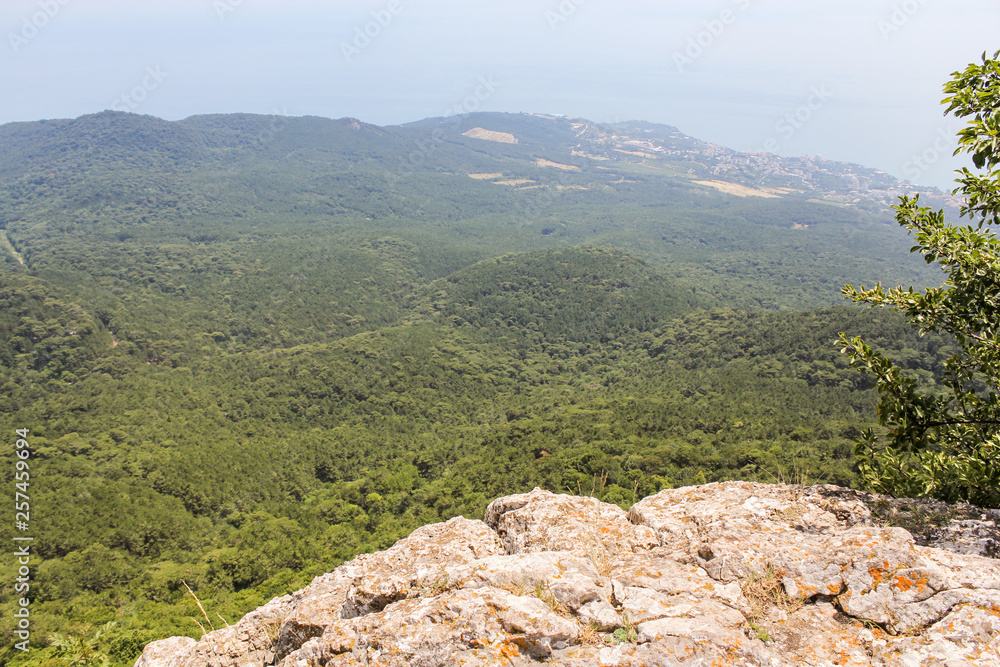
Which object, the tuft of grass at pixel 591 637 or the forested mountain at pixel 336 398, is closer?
the tuft of grass at pixel 591 637

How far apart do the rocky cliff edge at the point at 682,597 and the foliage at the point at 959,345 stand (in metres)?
0.87

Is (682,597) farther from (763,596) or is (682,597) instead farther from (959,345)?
(959,345)

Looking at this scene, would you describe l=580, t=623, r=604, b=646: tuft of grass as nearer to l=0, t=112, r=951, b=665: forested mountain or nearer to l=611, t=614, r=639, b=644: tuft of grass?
l=611, t=614, r=639, b=644: tuft of grass

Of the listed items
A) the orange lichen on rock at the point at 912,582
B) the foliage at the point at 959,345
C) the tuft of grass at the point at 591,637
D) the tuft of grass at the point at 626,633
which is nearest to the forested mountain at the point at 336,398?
the foliage at the point at 959,345

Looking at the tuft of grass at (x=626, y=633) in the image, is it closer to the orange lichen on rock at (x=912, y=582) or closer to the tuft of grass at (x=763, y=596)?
the tuft of grass at (x=763, y=596)

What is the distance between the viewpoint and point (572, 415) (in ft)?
220

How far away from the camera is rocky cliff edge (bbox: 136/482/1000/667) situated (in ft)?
15.9

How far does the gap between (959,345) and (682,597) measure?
16.6 feet

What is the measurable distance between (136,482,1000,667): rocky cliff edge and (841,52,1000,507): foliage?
2.85ft

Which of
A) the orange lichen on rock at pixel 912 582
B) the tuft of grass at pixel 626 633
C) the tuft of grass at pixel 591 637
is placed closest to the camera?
the orange lichen on rock at pixel 912 582

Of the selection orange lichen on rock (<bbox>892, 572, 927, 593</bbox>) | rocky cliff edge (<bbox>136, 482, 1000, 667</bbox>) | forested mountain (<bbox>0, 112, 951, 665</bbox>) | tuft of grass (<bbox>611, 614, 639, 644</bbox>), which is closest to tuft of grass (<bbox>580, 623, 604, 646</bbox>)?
rocky cliff edge (<bbox>136, 482, 1000, 667</bbox>)

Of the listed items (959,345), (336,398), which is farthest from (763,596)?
(336,398)

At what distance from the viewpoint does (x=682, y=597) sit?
580cm

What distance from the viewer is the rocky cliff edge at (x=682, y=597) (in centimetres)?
484
